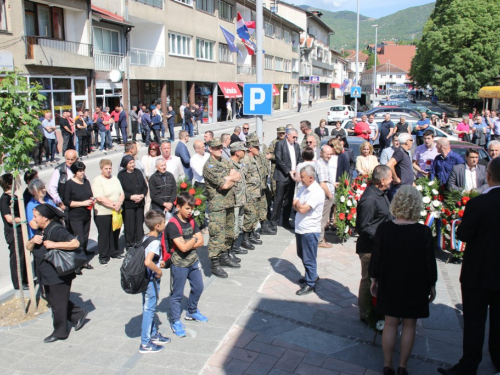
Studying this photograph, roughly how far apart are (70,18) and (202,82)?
1569 centimetres

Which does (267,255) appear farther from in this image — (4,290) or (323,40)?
(323,40)

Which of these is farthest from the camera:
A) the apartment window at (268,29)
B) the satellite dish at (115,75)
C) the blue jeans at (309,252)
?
the apartment window at (268,29)

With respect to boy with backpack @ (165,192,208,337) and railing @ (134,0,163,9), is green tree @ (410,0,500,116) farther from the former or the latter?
boy with backpack @ (165,192,208,337)

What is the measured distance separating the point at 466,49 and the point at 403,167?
35.7 m

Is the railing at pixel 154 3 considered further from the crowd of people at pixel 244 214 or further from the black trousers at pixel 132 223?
the black trousers at pixel 132 223

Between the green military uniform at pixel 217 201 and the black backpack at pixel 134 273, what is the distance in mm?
2224

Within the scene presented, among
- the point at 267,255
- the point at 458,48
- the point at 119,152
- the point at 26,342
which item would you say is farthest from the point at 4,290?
the point at 458,48

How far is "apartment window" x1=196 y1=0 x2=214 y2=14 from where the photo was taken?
34.7m

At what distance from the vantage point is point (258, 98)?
10102 millimetres

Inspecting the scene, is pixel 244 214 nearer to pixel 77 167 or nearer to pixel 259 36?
pixel 77 167

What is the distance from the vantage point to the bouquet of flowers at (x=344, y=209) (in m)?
8.78

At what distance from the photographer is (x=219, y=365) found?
4.97 m

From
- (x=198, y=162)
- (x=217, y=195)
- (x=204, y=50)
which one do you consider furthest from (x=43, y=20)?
(x=217, y=195)

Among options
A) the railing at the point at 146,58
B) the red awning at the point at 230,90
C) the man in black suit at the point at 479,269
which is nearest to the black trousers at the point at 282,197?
the man in black suit at the point at 479,269
